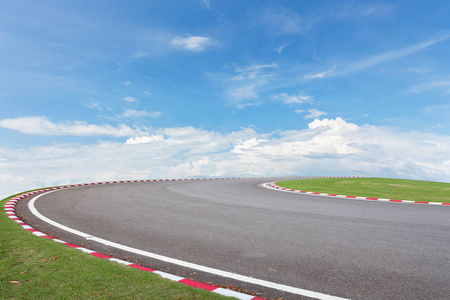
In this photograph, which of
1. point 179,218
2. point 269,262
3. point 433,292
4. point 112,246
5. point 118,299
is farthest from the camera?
point 179,218

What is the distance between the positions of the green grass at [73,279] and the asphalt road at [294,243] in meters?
0.66

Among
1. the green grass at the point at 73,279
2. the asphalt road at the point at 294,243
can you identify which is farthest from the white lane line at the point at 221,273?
the green grass at the point at 73,279

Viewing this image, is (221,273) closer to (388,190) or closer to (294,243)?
(294,243)

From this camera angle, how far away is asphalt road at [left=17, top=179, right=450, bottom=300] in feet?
13.6

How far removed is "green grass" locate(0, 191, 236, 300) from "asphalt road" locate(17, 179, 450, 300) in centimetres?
66

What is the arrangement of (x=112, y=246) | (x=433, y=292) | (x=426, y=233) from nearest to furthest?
(x=433, y=292)
(x=112, y=246)
(x=426, y=233)

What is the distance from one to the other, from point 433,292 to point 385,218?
5582mm

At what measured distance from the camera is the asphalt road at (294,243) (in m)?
4.15

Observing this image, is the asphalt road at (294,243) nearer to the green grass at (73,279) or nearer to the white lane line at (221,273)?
the white lane line at (221,273)

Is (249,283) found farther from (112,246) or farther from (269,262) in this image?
(112,246)

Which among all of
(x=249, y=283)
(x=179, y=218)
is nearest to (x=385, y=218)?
(x=179, y=218)

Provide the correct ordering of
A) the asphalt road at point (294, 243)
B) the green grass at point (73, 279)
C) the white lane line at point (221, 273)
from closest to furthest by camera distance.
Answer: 1. the green grass at point (73, 279)
2. the white lane line at point (221, 273)
3. the asphalt road at point (294, 243)

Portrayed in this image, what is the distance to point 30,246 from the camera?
5441mm

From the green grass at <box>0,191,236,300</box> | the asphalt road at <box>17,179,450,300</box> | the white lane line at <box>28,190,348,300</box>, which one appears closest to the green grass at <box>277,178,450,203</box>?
the asphalt road at <box>17,179,450,300</box>
